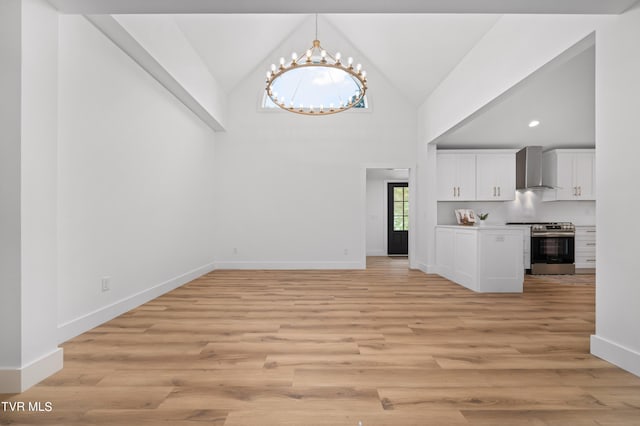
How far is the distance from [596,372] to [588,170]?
644 centimetres

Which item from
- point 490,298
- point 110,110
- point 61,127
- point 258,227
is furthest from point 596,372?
point 258,227

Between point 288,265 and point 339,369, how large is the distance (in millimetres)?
4945

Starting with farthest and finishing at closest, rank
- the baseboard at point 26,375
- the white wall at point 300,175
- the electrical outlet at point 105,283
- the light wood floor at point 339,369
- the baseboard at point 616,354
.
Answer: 1. the white wall at point 300,175
2. the electrical outlet at point 105,283
3. the baseboard at point 616,354
4. the baseboard at point 26,375
5. the light wood floor at point 339,369

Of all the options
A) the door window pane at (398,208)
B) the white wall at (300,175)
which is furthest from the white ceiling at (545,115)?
the door window pane at (398,208)

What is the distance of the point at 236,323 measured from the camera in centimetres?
324

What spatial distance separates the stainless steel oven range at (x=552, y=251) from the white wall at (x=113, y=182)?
6620 millimetres

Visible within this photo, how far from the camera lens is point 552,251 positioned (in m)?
6.68

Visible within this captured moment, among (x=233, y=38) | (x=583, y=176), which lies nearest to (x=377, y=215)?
(x=583, y=176)

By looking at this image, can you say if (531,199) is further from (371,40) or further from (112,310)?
(112,310)

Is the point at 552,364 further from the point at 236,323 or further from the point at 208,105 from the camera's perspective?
the point at 208,105

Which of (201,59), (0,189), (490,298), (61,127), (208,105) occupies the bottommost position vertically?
(490,298)

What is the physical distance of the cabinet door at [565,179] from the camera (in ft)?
22.9

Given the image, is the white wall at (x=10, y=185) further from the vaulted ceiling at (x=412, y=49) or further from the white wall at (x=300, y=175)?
the white wall at (x=300, y=175)

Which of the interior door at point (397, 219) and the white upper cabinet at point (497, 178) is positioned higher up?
the white upper cabinet at point (497, 178)
